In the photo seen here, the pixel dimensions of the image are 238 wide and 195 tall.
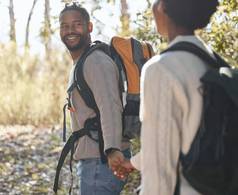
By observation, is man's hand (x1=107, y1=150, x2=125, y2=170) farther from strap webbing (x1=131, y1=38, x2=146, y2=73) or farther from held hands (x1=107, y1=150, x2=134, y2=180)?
strap webbing (x1=131, y1=38, x2=146, y2=73)

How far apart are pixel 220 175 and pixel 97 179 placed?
1.24 meters

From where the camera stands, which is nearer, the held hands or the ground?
the held hands

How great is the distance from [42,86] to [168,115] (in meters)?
11.5

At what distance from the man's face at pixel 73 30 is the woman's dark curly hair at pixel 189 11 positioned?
1243 millimetres

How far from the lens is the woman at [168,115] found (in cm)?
201

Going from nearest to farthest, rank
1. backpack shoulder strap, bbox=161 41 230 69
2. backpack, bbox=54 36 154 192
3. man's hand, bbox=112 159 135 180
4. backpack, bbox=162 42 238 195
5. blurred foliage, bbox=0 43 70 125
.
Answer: backpack, bbox=162 42 238 195, backpack shoulder strap, bbox=161 41 230 69, man's hand, bbox=112 159 135 180, backpack, bbox=54 36 154 192, blurred foliage, bbox=0 43 70 125

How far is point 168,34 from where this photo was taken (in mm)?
2168

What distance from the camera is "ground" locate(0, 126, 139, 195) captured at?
24.6ft

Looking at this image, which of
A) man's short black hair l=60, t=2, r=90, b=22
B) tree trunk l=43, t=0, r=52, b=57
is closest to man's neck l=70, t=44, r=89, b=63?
man's short black hair l=60, t=2, r=90, b=22

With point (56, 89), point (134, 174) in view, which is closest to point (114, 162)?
point (134, 174)

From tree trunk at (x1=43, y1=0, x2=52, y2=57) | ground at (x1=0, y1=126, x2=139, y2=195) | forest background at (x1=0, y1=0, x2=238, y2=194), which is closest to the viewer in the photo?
forest background at (x1=0, y1=0, x2=238, y2=194)

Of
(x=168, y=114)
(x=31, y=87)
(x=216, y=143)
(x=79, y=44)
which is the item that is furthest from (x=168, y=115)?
(x=31, y=87)

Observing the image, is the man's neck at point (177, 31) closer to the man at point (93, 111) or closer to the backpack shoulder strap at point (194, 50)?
the backpack shoulder strap at point (194, 50)

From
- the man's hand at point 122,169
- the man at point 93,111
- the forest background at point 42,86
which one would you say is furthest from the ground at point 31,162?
the man's hand at point 122,169
